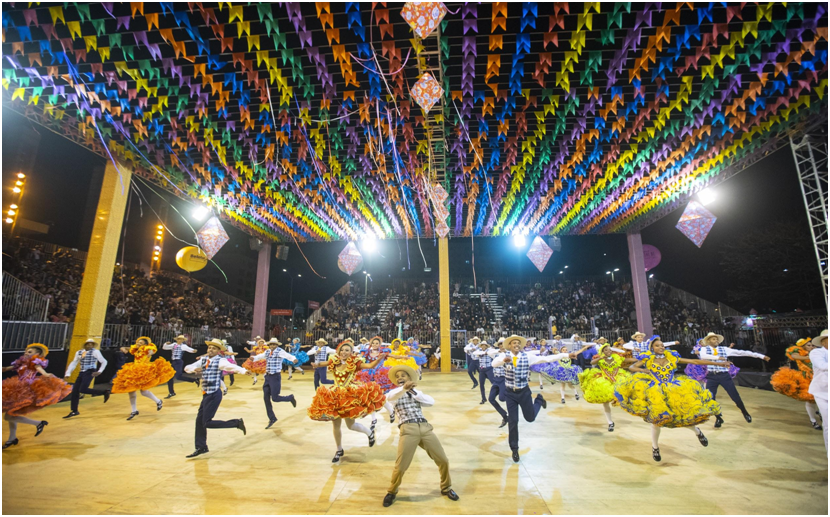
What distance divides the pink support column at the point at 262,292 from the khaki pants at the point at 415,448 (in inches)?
592

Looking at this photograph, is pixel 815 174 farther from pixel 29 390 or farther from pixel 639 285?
pixel 29 390

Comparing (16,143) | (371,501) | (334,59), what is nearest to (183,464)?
(371,501)

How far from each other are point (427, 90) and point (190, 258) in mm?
7867

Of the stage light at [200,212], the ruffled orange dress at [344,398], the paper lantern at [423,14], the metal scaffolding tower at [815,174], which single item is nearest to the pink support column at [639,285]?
the metal scaffolding tower at [815,174]

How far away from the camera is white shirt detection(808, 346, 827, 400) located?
4789mm

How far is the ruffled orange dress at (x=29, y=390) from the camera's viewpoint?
17.6ft

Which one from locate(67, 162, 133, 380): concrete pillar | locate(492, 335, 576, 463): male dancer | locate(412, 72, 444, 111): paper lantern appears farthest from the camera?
locate(67, 162, 133, 380): concrete pillar

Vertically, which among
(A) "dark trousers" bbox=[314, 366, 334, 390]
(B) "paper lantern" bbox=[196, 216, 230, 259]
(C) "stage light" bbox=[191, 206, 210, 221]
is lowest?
(A) "dark trousers" bbox=[314, 366, 334, 390]

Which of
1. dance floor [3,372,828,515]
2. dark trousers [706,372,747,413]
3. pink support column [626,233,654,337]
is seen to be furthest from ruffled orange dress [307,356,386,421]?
pink support column [626,233,654,337]

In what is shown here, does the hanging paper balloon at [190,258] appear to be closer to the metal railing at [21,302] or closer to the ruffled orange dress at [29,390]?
the ruffled orange dress at [29,390]

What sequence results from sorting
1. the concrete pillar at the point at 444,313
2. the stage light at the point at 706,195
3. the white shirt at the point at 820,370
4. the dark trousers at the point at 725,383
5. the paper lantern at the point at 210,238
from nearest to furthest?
the white shirt at the point at 820,370, the dark trousers at the point at 725,383, the paper lantern at the point at 210,238, the stage light at the point at 706,195, the concrete pillar at the point at 444,313

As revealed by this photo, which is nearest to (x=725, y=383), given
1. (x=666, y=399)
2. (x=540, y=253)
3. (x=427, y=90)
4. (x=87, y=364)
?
(x=666, y=399)

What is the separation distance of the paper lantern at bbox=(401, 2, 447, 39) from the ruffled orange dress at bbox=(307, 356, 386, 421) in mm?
4345

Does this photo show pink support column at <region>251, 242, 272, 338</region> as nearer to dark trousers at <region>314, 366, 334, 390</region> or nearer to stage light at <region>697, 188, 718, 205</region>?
dark trousers at <region>314, 366, 334, 390</region>
